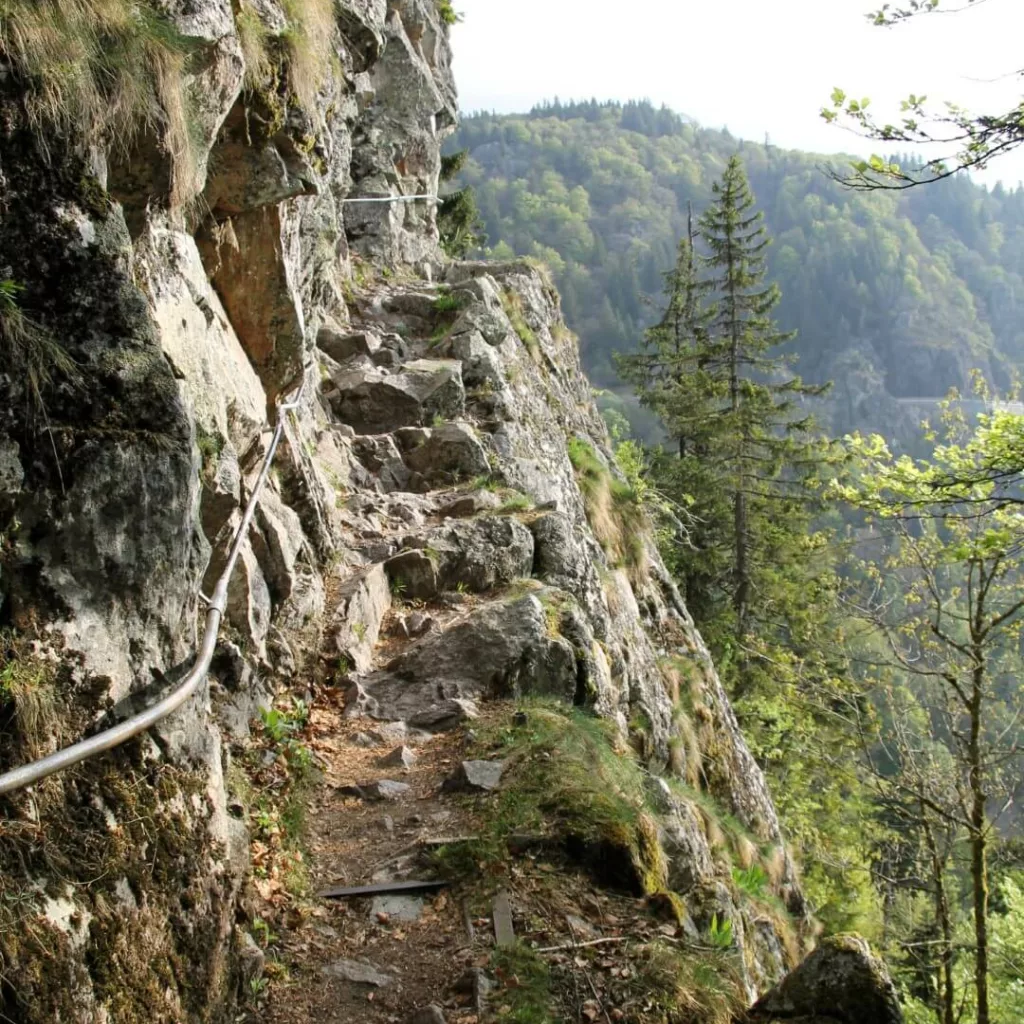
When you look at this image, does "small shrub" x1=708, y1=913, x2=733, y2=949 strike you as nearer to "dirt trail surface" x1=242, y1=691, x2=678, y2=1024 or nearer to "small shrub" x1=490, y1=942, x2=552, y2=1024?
"dirt trail surface" x1=242, y1=691, x2=678, y2=1024

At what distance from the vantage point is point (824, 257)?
14238 cm

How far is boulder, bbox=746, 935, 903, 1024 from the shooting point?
136 inches

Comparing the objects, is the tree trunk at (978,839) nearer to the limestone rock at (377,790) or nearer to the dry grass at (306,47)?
the limestone rock at (377,790)

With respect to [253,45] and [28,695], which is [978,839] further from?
[253,45]

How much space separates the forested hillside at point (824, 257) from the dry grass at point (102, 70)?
377 ft

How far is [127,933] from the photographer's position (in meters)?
2.92

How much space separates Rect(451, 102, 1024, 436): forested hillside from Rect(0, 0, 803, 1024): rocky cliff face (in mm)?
108211

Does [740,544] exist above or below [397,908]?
below

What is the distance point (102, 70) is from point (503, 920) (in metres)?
4.51

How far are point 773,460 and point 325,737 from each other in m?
18.2

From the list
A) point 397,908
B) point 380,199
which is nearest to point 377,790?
point 397,908

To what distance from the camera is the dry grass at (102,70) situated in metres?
3.59

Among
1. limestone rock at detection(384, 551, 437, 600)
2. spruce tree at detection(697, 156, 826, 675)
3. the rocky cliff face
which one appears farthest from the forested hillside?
limestone rock at detection(384, 551, 437, 600)

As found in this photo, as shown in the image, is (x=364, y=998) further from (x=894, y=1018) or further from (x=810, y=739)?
(x=810, y=739)
